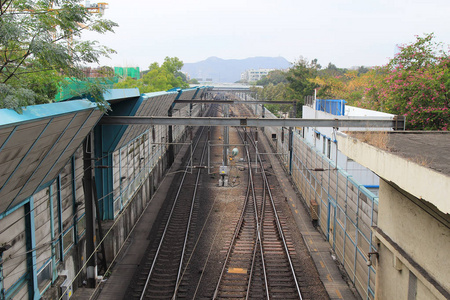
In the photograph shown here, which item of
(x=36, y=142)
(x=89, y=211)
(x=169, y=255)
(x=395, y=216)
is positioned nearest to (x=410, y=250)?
(x=395, y=216)

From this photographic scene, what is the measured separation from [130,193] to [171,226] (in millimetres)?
2763

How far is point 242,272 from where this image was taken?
12.4m

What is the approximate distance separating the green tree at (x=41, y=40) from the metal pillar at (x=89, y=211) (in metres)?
3.15

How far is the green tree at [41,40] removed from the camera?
649 cm

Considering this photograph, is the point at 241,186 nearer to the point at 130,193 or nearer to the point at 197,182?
the point at 197,182

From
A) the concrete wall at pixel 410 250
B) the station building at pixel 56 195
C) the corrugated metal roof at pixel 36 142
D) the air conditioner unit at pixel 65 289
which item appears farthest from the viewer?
the air conditioner unit at pixel 65 289

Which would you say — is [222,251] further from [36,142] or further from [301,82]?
[301,82]

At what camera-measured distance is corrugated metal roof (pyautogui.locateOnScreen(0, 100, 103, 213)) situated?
5651mm

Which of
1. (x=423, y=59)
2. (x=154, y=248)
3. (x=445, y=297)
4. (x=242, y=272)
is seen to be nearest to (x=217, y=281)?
(x=242, y=272)

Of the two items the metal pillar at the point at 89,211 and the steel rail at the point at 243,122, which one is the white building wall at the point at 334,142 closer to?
the steel rail at the point at 243,122

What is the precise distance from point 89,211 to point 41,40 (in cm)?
592

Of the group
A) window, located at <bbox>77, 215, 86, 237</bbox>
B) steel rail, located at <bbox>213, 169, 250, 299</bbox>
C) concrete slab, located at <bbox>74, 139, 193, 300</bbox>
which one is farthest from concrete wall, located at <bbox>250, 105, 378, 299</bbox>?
window, located at <bbox>77, 215, 86, 237</bbox>

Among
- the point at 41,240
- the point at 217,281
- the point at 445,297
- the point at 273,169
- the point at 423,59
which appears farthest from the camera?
the point at 273,169

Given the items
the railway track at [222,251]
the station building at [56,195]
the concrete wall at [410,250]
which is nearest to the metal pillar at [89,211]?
the station building at [56,195]
